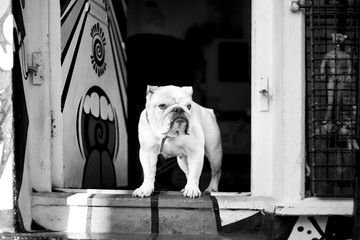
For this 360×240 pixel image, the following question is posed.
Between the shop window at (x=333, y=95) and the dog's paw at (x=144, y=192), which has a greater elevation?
the shop window at (x=333, y=95)

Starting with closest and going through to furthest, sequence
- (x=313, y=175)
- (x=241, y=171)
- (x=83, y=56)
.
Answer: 1. (x=313, y=175)
2. (x=83, y=56)
3. (x=241, y=171)

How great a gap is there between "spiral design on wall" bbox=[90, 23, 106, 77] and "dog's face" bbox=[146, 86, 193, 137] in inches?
55.1

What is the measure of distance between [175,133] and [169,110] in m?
0.15

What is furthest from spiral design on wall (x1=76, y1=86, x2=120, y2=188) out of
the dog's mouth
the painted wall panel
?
the dog's mouth

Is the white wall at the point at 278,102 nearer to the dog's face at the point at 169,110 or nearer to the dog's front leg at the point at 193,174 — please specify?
the dog's front leg at the point at 193,174

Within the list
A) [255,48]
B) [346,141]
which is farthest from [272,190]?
[255,48]

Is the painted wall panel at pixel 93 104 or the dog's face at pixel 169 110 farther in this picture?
the painted wall panel at pixel 93 104

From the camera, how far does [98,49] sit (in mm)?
4793

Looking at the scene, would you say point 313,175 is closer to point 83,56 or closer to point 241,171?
point 83,56

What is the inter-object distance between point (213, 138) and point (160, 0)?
3566mm

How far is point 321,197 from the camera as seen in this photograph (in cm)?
331

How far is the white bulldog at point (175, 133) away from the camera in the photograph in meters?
3.28

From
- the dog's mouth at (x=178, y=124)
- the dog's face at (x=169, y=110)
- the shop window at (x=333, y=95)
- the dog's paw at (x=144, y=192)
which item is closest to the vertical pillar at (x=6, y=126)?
the dog's paw at (x=144, y=192)

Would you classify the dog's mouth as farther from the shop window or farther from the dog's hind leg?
the shop window
